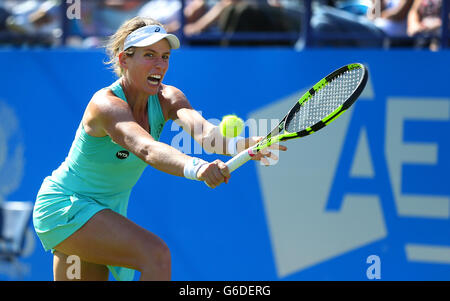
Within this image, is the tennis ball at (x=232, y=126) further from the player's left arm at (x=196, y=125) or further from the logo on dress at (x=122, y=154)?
the logo on dress at (x=122, y=154)

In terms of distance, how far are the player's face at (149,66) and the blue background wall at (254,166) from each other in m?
1.35

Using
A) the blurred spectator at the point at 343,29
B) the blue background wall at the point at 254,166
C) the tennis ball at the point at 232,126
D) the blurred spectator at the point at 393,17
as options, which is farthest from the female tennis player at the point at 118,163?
the blurred spectator at the point at 393,17

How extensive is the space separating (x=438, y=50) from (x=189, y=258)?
2338 mm

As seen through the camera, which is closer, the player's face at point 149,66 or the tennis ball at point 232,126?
the tennis ball at point 232,126

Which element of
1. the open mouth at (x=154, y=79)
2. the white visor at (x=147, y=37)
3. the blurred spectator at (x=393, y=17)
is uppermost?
the blurred spectator at (x=393, y=17)

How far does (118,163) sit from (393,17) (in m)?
2.86

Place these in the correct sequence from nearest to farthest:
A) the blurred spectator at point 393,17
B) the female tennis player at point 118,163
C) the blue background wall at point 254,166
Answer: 1. the female tennis player at point 118,163
2. the blue background wall at point 254,166
3. the blurred spectator at point 393,17

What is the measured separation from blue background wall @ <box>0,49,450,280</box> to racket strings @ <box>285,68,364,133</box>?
144cm

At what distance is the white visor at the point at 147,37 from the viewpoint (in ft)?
10.8

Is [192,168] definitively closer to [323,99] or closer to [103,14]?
[323,99]

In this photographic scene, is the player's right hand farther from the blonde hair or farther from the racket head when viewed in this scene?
the blonde hair

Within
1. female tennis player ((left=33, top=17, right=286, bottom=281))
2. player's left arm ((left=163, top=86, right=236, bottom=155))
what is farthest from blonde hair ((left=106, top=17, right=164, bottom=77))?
player's left arm ((left=163, top=86, right=236, bottom=155))

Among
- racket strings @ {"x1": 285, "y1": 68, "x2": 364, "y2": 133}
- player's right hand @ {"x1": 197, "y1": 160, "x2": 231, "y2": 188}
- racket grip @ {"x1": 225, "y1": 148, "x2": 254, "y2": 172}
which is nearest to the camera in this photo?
player's right hand @ {"x1": 197, "y1": 160, "x2": 231, "y2": 188}

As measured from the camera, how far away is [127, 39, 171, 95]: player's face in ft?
10.9
